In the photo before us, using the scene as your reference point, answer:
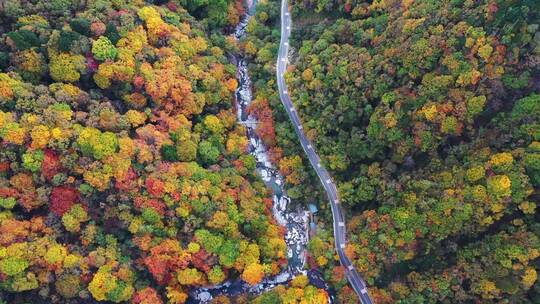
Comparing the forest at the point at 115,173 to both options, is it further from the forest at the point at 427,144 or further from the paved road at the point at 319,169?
the forest at the point at 427,144

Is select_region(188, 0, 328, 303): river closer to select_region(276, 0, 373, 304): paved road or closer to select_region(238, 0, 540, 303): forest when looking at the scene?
select_region(238, 0, 540, 303): forest

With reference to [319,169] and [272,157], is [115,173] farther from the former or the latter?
[319,169]

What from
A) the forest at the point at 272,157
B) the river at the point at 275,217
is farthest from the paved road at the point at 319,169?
the river at the point at 275,217

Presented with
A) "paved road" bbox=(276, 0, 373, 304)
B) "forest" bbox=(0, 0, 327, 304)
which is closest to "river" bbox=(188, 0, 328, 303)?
"forest" bbox=(0, 0, 327, 304)

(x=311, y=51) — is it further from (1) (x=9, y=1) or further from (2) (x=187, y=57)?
(1) (x=9, y=1)

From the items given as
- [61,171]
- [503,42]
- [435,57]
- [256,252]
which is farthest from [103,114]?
[503,42]
